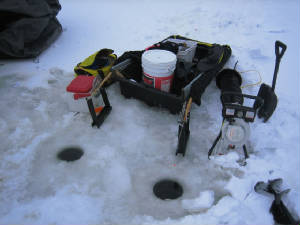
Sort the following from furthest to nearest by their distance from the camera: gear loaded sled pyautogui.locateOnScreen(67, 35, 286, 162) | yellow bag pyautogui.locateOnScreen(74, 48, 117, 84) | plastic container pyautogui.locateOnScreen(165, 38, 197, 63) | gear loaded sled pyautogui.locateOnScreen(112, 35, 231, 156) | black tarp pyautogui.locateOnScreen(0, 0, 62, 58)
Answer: black tarp pyautogui.locateOnScreen(0, 0, 62, 58) → yellow bag pyautogui.locateOnScreen(74, 48, 117, 84) → plastic container pyautogui.locateOnScreen(165, 38, 197, 63) → gear loaded sled pyautogui.locateOnScreen(112, 35, 231, 156) → gear loaded sled pyautogui.locateOnScreen(67, 35, 286, 162)

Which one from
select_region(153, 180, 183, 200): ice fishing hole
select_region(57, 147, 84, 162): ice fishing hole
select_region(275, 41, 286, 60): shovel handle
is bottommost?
select_region(153, 180, 183, 200): ice fishing hole

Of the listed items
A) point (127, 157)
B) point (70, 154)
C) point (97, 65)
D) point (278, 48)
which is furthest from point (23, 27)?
point (278, 48)

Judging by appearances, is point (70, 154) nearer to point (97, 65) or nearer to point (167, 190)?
point (167, 190)

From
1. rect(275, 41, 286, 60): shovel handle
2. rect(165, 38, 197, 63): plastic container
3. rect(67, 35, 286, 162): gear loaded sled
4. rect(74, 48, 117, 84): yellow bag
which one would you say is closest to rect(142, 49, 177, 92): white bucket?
rect(67, 35, 286, 162): gear loaded sled

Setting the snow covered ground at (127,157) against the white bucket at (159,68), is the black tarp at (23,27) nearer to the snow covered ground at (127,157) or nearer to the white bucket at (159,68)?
the snow covered ground at (127,157)

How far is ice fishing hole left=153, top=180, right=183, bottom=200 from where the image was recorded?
1.59 metres

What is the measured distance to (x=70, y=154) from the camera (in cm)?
190

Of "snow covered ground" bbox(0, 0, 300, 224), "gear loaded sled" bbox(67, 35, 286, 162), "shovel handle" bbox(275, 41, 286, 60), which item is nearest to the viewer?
"snow covered ground" bbox(0, 0, 300, 224)

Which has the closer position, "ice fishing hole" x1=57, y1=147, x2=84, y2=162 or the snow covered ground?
the snow covered ground

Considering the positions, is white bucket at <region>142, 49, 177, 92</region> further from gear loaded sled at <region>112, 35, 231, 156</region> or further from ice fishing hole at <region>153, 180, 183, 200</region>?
ice fishing hole at <region>153, 180, 183, 200</region>

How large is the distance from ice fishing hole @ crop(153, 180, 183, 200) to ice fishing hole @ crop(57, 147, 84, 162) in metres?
0.75

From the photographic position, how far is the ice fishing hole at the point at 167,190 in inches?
62.6

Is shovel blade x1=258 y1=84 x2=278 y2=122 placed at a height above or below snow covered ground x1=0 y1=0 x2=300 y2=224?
above

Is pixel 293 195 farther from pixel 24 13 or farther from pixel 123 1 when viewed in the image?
pixel 123 1
